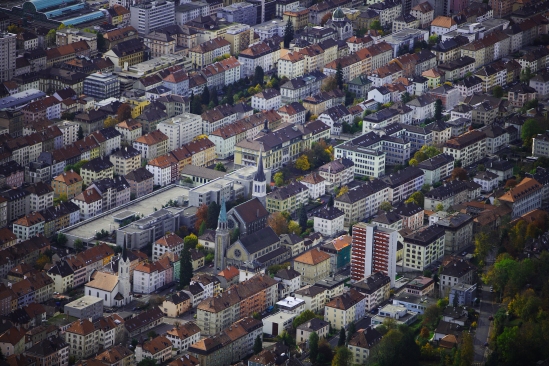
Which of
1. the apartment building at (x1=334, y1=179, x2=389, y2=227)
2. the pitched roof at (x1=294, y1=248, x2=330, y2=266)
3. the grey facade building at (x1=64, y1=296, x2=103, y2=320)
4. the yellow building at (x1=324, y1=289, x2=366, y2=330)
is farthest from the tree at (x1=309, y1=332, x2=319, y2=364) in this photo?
the apartment building at (x1=334, y1=179, x2=389, y2=227)

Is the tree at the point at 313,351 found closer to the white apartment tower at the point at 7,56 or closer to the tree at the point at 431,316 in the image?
the tree at the point at 431,316

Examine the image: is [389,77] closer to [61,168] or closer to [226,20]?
[226,20]

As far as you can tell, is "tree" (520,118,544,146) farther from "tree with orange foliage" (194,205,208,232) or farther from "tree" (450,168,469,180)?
"tree with orange foliage" (194,205,208,232)

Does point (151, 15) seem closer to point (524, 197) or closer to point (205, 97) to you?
point (205, 97)

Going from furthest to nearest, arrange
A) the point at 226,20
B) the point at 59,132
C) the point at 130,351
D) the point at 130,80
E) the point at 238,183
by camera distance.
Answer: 1. the point at 226,20
2. the point at 130,80
3. the point at 59,132
4. the point at 238,183
5. the point at 130,351

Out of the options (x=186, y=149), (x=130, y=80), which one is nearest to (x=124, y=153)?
(x=186, y=149)

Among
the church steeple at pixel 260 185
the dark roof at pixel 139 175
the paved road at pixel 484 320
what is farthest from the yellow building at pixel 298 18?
the paved road at pixel 484 320
